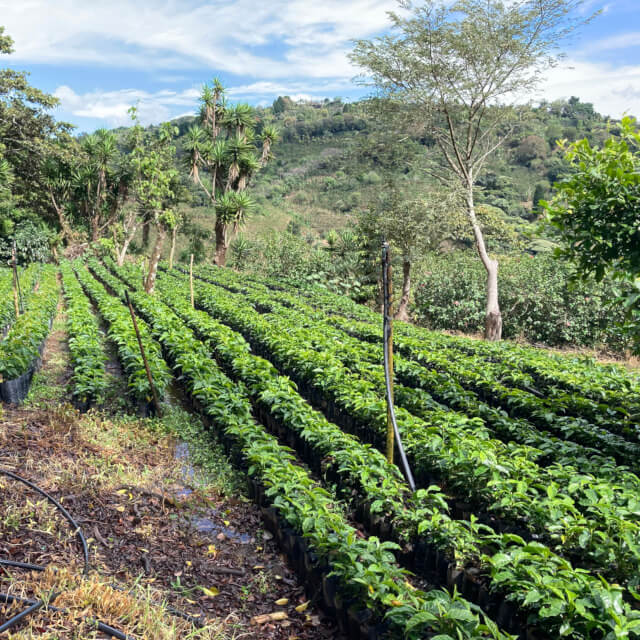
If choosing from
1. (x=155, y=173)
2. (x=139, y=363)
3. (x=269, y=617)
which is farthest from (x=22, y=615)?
(x=155, y=173)

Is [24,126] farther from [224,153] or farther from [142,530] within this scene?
[142,530]

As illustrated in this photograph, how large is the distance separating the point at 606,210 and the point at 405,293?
1208 cm

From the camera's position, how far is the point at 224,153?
1045 inches

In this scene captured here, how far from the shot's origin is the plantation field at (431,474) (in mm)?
2793

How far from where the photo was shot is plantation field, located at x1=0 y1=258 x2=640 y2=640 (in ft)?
9.16

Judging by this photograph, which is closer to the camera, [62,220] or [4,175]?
[4,175]

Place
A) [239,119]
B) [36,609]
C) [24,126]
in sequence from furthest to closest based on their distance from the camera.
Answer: [239,119], [24,126], [36,609]

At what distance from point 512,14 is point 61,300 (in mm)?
15539

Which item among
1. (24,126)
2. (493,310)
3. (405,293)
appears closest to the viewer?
(493,310)

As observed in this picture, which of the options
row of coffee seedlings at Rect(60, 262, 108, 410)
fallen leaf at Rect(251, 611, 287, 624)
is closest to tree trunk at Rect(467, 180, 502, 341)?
row of coffee seedlings at Rect(60, 262, 108, 410)

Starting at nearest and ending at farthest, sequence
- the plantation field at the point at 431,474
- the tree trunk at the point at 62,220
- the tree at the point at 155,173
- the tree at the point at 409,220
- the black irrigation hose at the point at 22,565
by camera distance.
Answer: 1. the plantation field at the point at 431,474
2. the black irrigation hose at the point at 22,565
3. the tree at the point at 155,173
4. the tree at the point at 409,220
5. the tree trunk at the point at 62,220

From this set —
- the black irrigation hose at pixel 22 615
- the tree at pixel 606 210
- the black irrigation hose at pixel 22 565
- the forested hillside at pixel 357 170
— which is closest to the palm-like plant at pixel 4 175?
the forested hillside at pixel 357 170

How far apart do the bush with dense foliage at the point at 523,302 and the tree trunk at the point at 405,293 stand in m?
0.44

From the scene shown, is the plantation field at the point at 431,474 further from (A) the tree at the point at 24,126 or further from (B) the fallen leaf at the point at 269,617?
(A) the tree at the point at 24,126
